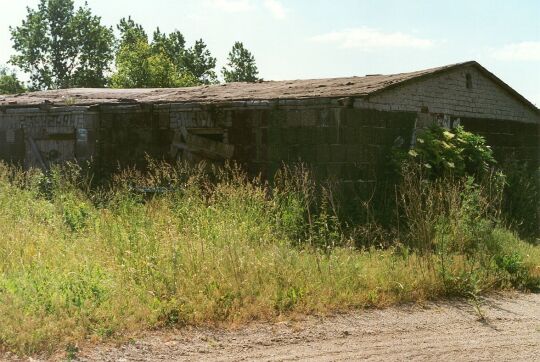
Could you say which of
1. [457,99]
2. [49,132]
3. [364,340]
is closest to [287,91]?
[457,99]

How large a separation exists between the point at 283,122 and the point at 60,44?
110 ft

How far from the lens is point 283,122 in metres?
10.8

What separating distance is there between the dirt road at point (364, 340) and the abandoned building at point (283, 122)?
4668 mm

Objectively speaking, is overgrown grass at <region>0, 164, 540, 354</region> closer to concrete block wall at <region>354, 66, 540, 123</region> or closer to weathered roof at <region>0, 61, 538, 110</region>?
weathered roof at <region>0, 61, 538, 110</region>

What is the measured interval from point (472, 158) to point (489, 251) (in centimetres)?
367

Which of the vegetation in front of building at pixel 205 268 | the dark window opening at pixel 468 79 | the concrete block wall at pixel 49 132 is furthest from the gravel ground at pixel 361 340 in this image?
the concrete block wall at pixel 49 132

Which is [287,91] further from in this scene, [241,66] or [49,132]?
[241,66]

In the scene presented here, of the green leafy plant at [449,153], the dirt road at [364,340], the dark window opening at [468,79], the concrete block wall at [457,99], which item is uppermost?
the dark window opening at [468,79]

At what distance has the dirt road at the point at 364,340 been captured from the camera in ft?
16.1

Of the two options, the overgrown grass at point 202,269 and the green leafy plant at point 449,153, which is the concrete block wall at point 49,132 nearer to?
the overgrown grass at point 202,269

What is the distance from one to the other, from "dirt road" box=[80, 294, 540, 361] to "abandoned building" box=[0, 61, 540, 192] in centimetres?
467

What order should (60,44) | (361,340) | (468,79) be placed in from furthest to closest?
(60,44) < (468,79) < (361,340)

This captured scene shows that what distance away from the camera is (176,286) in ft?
19.3

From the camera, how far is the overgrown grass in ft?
17.7
